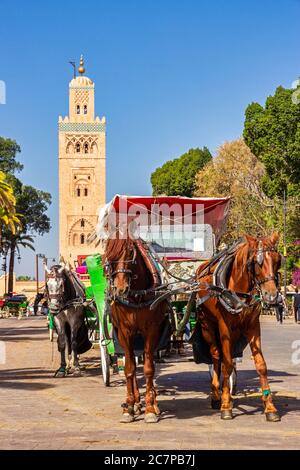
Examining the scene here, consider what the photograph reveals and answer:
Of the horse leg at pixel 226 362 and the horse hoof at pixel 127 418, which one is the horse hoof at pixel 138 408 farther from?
Result: the horse leg at pixel 226 362

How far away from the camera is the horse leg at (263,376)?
942 cm

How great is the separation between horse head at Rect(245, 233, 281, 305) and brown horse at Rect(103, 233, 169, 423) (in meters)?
1.15

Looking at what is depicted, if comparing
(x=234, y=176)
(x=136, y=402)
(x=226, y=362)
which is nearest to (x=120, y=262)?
(x=226, y=362)

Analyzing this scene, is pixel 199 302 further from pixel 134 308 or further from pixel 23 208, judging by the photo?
pixel 23 208

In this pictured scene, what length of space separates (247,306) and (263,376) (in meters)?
0.78

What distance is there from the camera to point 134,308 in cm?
990

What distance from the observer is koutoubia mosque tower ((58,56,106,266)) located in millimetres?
106000

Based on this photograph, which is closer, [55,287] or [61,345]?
[55,287]

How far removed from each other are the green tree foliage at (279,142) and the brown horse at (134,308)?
37885mm

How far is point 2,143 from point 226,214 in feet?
221

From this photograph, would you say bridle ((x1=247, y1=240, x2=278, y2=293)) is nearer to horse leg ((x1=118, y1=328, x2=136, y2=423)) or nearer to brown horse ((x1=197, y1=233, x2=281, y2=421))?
brown horse ((x1=197, y1=233, x2=281, y2=421))

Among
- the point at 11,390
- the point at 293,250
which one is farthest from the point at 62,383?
the point at 293,250

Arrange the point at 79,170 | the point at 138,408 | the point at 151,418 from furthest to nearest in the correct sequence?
the point at 79,170
the point at 138,408
the point at 151,418

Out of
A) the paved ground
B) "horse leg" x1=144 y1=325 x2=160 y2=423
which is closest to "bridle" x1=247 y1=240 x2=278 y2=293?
"horse leg" x1=144 y1=325 x2=160 y2=423
